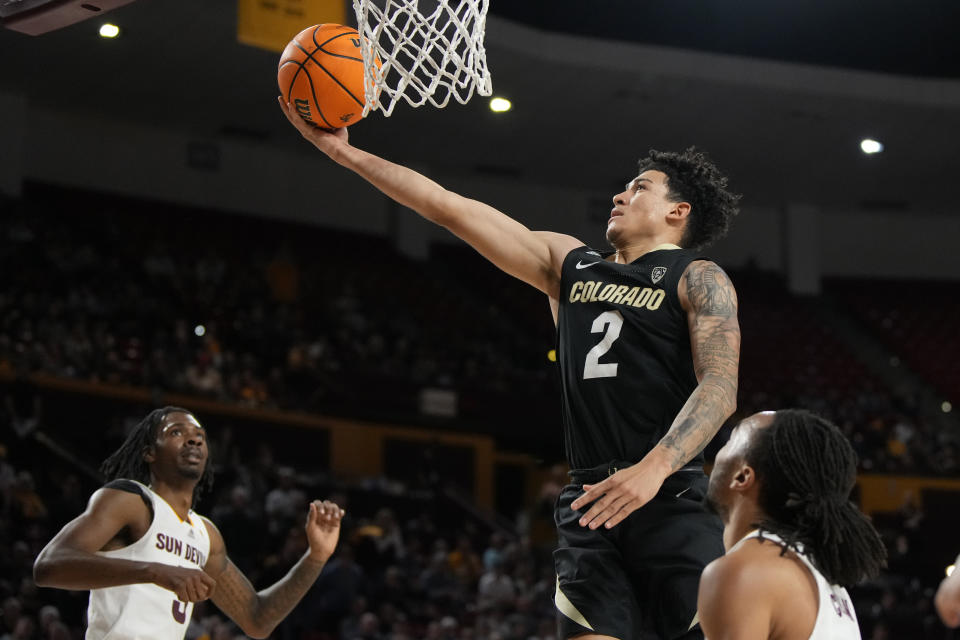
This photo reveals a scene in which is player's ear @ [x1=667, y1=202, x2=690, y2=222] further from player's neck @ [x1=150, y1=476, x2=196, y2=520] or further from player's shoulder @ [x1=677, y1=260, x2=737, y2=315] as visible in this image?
player's neck @ [x1=150, y1=476, x2=196, y2=520]

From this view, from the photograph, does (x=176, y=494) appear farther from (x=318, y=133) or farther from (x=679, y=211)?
(x=679, y=211)

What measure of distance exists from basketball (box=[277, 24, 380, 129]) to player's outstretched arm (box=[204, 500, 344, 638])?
1367 millimetres

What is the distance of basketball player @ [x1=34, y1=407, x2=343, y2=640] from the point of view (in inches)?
151

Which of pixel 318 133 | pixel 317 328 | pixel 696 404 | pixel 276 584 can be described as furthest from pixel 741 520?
pixel 317 328

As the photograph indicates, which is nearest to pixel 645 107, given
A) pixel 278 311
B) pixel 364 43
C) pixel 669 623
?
A: pixel 278 311

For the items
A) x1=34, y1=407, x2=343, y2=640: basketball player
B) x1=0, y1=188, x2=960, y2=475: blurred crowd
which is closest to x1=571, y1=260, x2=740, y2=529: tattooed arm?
x1=34, y1=407, x2=343, y2=640: basketball player

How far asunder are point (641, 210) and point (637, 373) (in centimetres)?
54

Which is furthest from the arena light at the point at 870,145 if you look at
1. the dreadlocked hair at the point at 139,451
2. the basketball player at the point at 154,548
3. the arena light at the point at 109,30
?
the dreadlocked hair at the point at 139,451

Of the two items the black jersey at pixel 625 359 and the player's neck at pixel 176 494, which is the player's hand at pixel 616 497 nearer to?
the black jersey at pixel 625 359

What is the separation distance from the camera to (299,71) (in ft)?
12.3

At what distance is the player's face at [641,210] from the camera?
3463mm

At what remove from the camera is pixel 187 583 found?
3432 millimetres

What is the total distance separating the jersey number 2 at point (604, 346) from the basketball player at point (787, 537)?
2.24 ft

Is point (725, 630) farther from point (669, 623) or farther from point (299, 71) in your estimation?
point (299, 71)
